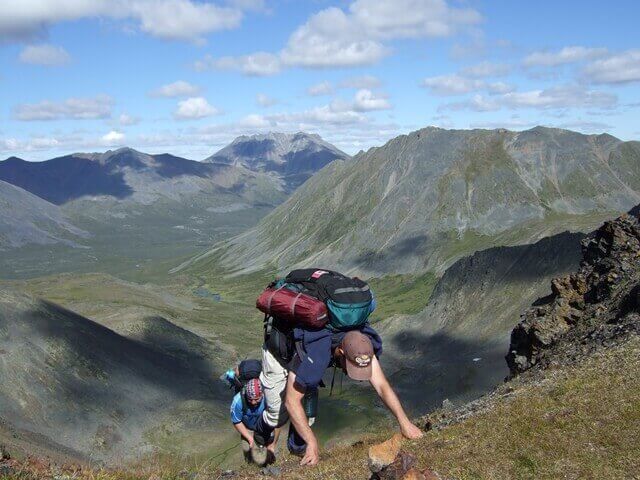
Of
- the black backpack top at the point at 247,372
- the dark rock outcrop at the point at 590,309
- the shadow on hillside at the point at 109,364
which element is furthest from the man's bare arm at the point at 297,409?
the shadow on hillside at the point at 109,364

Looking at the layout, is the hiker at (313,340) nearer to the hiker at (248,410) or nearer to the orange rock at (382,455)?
the orange rock at (382,455)

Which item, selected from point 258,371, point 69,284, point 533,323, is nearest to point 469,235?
point 69,284

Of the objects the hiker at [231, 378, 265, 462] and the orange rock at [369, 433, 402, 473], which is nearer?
the orange rock at [369, 433, 402, 473]

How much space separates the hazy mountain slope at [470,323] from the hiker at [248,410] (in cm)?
5443

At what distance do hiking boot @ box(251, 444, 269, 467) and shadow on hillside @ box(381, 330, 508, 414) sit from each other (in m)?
49.3

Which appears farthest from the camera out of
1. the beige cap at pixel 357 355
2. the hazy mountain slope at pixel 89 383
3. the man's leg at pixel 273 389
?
the hazy mountain slope at pixel 89 383

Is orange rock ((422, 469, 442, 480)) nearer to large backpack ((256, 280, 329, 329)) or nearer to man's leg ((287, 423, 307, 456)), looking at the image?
large backpack ((256, 280, 329, 329))

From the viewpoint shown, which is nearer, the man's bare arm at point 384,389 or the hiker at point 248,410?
the man's bare arm at point 384,389

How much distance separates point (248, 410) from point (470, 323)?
84001 mm

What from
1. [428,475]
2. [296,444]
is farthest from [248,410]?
[428,475]

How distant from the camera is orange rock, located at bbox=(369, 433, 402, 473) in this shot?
10344 mm

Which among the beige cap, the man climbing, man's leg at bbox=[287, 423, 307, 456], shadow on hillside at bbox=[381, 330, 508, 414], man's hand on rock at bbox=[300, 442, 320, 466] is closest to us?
the beige cap

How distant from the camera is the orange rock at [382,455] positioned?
1034 centimetres

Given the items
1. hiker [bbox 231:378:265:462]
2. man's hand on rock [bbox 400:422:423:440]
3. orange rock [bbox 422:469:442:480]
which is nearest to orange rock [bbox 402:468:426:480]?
orange rock [bbox 422:469:442:480]
